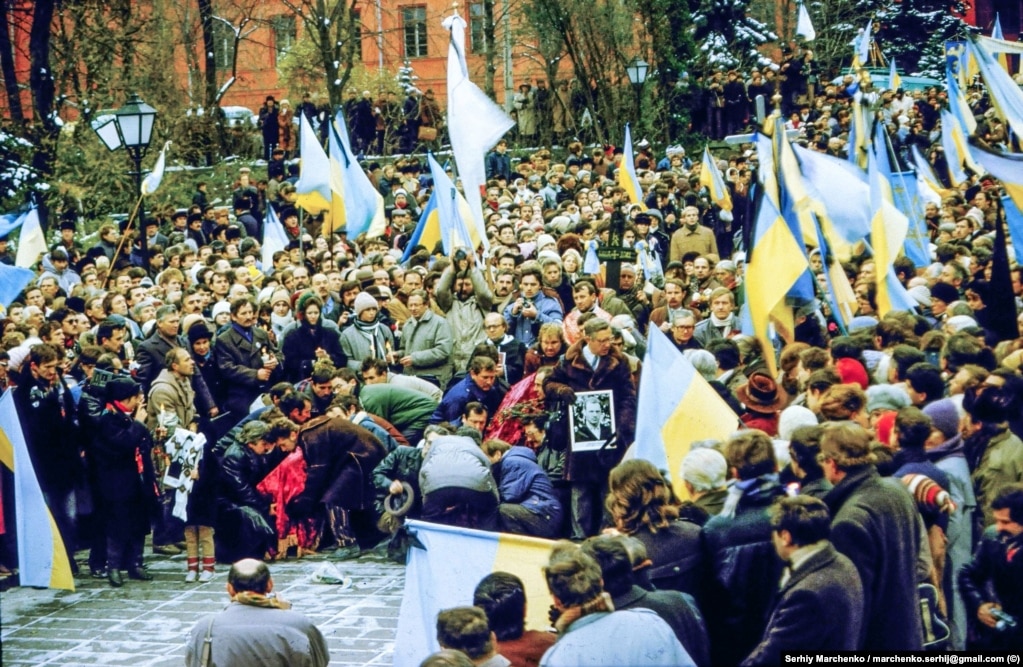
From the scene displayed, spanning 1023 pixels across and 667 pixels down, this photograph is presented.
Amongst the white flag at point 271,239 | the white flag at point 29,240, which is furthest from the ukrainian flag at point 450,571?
the white flag at point 271,239

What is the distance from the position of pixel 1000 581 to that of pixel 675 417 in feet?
7.71

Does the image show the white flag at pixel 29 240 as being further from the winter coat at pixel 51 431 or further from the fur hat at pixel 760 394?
the fur hat at pixel 760 394

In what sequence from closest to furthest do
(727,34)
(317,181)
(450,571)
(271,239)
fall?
(450,571) → (317,181) → (271,239) → (727,34)

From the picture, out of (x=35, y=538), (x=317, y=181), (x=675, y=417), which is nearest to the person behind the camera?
(x=675, y=417)

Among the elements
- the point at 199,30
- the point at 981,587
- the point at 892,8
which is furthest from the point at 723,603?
the point at 199,30

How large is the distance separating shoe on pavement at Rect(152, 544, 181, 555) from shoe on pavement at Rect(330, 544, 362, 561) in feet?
4.45

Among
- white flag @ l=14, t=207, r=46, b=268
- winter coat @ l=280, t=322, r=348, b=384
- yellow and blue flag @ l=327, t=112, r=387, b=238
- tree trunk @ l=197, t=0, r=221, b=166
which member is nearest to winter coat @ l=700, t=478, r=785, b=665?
winter coat @ l=280, t=322, r=348, b=384

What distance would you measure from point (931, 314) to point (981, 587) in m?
6.21

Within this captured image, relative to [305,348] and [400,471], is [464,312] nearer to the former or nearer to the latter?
[305,348]

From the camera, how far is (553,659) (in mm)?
5652

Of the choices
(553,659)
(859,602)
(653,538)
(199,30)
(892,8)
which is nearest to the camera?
(553,659)

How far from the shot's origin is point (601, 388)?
1072 centimetres

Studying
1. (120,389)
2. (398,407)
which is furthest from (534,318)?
(120,389)

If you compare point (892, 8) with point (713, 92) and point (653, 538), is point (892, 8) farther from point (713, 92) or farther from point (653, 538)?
point (653, 538)
